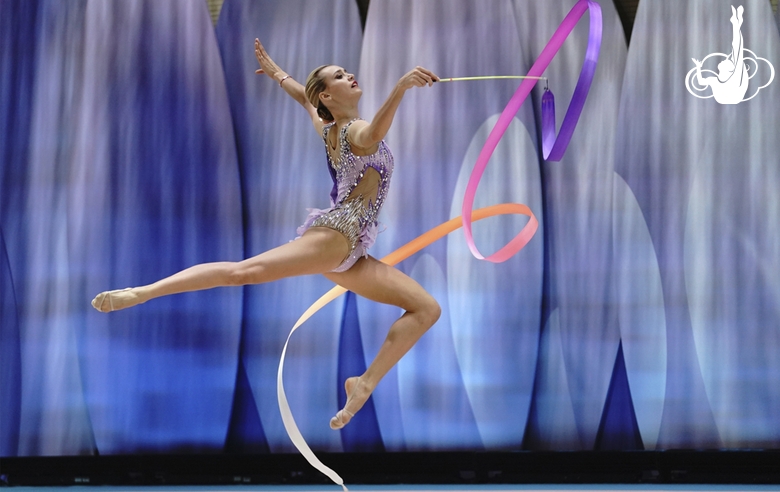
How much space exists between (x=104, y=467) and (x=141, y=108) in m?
2.35

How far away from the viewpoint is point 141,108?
208 inches

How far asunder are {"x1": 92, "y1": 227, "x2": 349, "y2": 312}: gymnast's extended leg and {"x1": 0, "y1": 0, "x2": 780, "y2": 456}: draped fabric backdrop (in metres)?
1.80

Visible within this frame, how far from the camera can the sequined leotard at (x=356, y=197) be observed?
3.32m

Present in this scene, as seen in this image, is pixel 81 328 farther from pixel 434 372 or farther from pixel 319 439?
pixel 434 372

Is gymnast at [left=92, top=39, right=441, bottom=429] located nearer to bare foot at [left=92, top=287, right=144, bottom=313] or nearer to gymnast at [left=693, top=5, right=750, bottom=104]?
bare foot at [left=92, top=287, right=144, bottom=313]

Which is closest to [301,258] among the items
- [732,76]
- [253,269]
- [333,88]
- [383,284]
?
[253,269]

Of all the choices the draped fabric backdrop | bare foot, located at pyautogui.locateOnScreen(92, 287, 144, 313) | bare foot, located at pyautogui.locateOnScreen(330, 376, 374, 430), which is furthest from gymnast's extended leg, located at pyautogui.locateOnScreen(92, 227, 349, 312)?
the draped fabric backdrop

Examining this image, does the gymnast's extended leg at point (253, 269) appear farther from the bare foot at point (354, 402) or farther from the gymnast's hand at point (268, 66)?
the gymnast's hand at point (268, 66)

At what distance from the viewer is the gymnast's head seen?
3393 millimetres

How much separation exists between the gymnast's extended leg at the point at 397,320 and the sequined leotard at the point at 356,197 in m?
0.10

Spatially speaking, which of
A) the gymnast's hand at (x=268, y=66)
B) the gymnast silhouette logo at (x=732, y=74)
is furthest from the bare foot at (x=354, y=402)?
→ the gymnast silhouette logo at (x=732, y=74)

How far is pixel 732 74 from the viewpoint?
4.90 meters

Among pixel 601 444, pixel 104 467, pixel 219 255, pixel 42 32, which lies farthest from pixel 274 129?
pixel 601 444

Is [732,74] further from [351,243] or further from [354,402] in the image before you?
[354,402]
